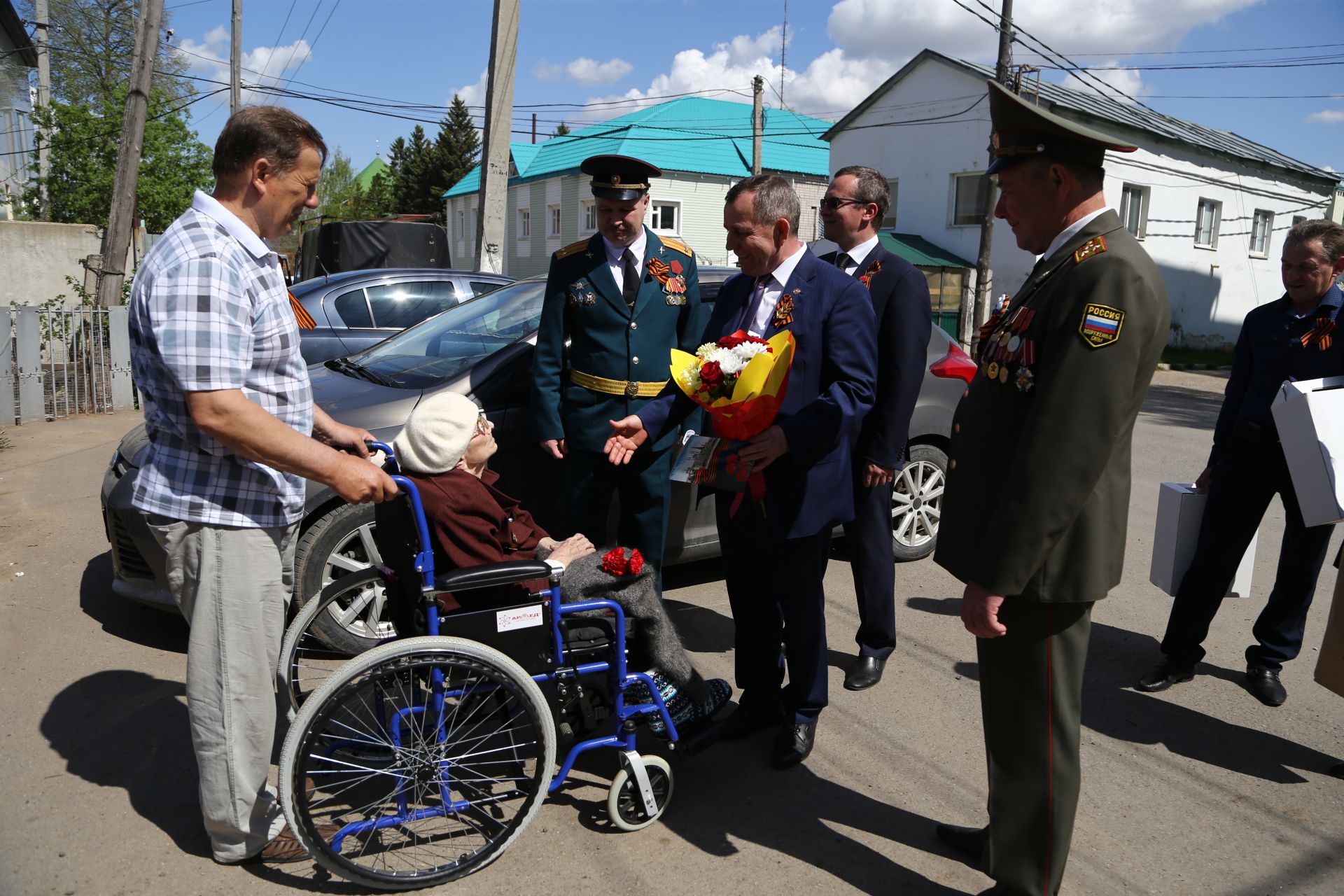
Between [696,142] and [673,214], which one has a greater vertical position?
[696,142]

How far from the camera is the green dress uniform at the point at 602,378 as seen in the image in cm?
412

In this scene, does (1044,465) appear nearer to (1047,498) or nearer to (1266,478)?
(1047,498)

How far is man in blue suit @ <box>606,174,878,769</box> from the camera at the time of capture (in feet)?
10.3

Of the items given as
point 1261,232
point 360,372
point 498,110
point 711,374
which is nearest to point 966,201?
point 1261,232

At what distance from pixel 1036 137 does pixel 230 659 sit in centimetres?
254

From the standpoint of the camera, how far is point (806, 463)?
127 inches

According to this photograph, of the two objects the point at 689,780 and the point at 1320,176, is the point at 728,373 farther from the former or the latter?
the point at 1320,176

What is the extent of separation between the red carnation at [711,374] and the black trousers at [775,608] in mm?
555

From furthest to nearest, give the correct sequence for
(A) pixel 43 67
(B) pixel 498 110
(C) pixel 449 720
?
(A) pixel 43 67
(B) pixel 498 110
(C) pixel 449 720

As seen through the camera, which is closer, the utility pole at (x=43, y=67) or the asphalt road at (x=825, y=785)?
the asphalt road at (x=825, y=785)

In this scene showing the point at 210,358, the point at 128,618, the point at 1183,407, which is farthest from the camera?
the point at 1183,407

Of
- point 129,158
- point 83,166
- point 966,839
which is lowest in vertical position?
point 966,839

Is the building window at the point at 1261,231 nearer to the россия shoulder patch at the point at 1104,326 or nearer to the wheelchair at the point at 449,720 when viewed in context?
the россия shoulder patch at the point at 1104,326

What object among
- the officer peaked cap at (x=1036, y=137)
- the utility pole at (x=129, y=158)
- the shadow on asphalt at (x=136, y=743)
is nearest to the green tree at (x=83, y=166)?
the utility pole at (x=129, y=158)
